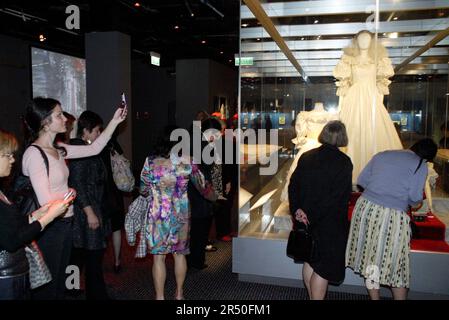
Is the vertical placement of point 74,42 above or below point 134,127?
above

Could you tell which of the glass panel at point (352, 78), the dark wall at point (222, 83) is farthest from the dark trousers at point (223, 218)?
the dark wall at point (222, 83)

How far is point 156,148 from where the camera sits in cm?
325

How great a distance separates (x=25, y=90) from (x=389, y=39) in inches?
307

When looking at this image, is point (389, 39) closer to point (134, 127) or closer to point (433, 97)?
point (433, 97)

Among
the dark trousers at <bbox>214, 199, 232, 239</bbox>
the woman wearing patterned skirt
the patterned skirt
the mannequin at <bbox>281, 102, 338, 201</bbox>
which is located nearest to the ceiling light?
the mannequin at <bbox>281, 102, 338, 201</bbox>

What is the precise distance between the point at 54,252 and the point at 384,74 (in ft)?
12.4

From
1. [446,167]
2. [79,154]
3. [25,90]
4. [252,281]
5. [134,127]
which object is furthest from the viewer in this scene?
[134,127]

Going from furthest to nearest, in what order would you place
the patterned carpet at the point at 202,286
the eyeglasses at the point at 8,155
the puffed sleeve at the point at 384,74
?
1. the puffed sleeve at the point at 384,74
2. the patterned carpet at the point at 202,286
3. the eyeglasses at the point at 8,155

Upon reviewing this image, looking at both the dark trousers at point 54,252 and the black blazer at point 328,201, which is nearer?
the dark trousers at point 54,252

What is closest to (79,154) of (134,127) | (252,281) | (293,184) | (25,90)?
(293,184)

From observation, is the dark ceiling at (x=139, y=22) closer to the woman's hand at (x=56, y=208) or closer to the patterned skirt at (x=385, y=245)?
the patterned skirt at (x=385, y=245)

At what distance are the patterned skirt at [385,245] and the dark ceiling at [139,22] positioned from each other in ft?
14.6

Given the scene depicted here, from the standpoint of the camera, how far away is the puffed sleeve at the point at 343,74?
15.8ft

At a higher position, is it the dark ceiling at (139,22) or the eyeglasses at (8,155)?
the dark ceiling at (139,22)
